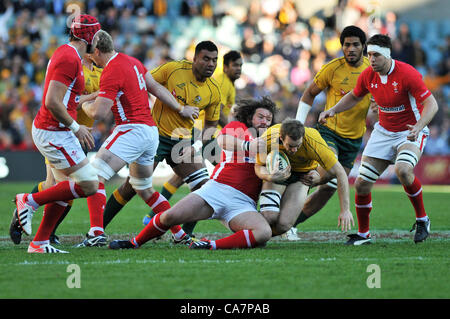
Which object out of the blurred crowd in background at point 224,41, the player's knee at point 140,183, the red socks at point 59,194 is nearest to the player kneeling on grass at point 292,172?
the player's knee at point 140,183

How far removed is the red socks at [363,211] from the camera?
8328mm

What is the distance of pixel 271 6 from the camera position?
83.9 ft

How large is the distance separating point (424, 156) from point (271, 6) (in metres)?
8.16

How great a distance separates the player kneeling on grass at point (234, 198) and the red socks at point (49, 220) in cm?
60

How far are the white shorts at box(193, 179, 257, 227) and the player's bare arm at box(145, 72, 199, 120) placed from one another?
1102mm

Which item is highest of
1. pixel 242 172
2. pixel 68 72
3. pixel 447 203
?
pixel 68 72

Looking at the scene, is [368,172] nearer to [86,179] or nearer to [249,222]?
[249,222]

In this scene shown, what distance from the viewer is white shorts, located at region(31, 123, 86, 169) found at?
7035 mm

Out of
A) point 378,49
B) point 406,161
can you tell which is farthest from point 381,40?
point 406,161

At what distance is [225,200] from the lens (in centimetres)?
750

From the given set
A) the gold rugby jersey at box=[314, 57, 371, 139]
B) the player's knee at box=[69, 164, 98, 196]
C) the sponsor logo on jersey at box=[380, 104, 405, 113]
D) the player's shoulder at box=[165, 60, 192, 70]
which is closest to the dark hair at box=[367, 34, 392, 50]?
the sponsor logo on jersey at box=[380, 104, 405, 113]
